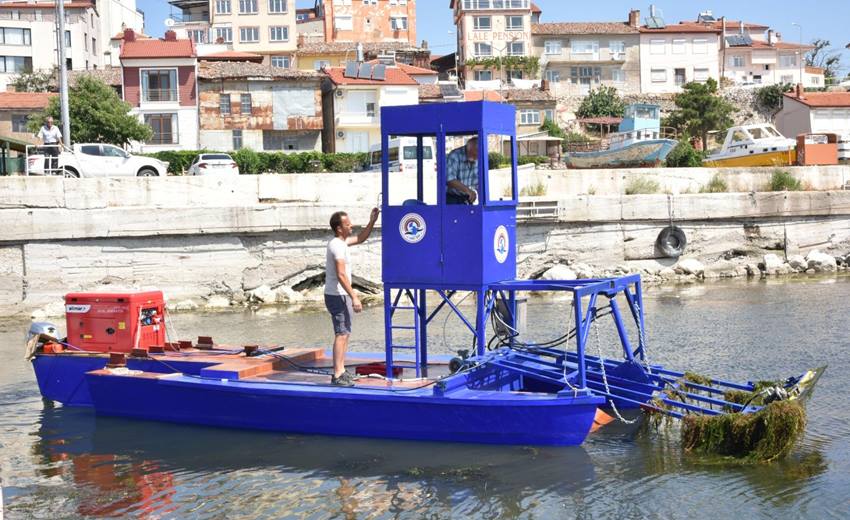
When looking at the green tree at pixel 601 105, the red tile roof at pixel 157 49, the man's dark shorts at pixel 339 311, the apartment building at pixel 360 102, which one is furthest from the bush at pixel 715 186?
the green tree at pixel 601 105

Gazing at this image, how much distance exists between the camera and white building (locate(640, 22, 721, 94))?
219ft

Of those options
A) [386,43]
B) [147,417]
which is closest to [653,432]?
[147,417]

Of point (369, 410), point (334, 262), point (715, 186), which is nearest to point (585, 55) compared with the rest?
point (715, 186)

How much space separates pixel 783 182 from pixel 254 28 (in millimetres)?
49874

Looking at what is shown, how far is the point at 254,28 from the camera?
6975 centimetres

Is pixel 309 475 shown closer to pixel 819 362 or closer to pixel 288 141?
pixel 819 362

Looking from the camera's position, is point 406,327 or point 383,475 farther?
point 406,327

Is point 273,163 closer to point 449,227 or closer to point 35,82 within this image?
point 449,227

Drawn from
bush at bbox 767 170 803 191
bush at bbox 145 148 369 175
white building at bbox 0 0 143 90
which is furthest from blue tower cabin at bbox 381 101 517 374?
white building at bbox 0 0 143 90

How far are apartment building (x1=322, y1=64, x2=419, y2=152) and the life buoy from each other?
25.1 meters

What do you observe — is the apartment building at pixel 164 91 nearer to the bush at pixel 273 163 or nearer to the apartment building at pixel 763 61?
the bush at pixel 273 163

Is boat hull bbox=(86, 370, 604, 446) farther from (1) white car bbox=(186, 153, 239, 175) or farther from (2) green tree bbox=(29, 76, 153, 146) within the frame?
(2) green tree bbox=(29, 76, 153, 146)

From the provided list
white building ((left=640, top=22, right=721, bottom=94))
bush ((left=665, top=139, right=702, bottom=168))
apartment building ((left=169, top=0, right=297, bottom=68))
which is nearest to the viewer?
bush ((left=665, top=139, right=702, bottom=168))

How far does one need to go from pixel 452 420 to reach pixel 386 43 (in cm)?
6379
